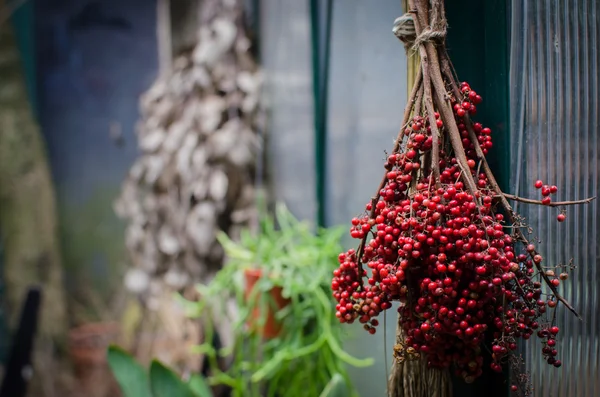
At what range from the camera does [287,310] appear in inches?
53.0

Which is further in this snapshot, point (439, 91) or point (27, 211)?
point (27, 211)

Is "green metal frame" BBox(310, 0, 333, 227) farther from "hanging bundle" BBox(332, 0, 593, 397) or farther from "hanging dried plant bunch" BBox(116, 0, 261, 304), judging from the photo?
"hanging bundle" BBox(332, 0, 593, 397)

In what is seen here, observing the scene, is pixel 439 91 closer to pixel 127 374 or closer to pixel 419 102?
pixel 419 102

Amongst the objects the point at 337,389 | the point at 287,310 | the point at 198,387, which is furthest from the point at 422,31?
the point at 198,387

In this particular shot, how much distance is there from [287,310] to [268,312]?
0.05 meters

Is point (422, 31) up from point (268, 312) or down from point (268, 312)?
up

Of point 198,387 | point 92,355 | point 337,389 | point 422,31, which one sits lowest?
point 92,355

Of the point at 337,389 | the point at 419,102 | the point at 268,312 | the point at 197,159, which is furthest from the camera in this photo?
the point at 197,159

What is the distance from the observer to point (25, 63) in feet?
5.94

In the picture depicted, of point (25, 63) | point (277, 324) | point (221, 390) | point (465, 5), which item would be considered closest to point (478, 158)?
point (465, 5)

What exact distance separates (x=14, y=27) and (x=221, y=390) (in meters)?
1.29

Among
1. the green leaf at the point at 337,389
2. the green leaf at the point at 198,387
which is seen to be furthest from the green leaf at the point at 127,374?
the green leaf at the point at 337,389

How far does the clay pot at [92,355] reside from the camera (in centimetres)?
182

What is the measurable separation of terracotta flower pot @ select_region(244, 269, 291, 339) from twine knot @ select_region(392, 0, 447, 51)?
2.43 ft
